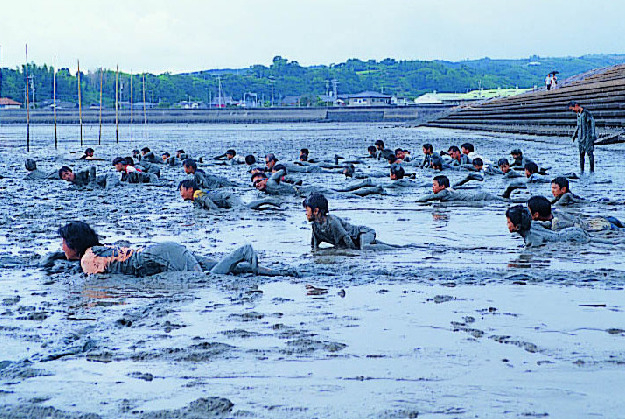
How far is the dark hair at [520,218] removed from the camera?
8672 millimetres

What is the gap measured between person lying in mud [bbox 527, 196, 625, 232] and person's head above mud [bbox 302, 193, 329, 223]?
230cm

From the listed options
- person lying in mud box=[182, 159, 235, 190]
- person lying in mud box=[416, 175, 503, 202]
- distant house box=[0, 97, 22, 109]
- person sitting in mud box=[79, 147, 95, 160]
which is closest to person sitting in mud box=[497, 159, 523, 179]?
person lying in mud box=[416, 175, 503, 202]

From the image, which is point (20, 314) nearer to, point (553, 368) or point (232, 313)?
point (232, 313)

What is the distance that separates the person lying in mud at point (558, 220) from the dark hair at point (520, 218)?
56 cm

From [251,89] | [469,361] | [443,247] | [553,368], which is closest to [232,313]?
[469,361]

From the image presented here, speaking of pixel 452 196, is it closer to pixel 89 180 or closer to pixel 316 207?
pixel 316 207

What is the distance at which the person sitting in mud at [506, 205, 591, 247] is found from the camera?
8.69m

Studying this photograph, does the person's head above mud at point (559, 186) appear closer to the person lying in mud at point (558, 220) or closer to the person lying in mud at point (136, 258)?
the person lying in mud at point (558, 220)

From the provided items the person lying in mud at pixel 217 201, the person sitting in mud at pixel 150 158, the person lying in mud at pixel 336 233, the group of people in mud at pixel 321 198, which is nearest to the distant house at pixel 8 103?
the group of people in mud at pixel 321 198

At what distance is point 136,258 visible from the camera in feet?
24.4

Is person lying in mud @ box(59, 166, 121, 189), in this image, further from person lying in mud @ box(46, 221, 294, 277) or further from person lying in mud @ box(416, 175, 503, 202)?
person lying in mud @ box(46, 221, 294, 277)

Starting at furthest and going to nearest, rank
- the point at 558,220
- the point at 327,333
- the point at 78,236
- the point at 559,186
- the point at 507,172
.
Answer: the point at 507,172, the point at 559,186, the point at 558,220, the point at 78,236, the point at 327,333

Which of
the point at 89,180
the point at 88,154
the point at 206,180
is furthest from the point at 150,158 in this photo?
the point at 206,180

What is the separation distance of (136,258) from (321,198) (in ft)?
6.74
